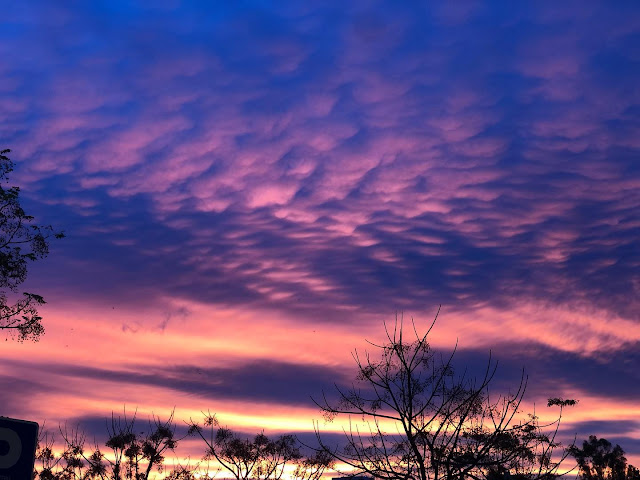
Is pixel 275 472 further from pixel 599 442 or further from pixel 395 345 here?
pixel 599 442

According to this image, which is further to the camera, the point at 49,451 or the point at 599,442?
the point at 599,442

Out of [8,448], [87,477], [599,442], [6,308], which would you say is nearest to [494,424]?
[8,448]

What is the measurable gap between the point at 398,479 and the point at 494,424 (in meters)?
4.48

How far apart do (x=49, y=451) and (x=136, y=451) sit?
6.10 m

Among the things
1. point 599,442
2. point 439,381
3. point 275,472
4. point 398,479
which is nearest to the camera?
point 398,479

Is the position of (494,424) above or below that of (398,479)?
above

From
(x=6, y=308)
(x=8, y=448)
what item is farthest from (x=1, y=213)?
(x=8, y=448)

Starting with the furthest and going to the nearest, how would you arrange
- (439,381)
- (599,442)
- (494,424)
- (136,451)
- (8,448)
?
1. (599,442)
2. (136,451)
3. (494,424)
4. (439,381)
5. (8,448)

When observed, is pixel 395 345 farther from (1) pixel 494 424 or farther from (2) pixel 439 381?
(1) pixel 494 424

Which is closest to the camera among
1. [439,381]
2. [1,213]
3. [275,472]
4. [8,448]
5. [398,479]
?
[8,448]

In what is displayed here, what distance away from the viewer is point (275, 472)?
152ft

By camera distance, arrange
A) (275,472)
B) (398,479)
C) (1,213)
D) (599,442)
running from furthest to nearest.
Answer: (599,442)
(275,472)
(1,213)
(398,479)

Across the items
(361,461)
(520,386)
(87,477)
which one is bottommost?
(87,477)

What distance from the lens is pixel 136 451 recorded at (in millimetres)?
42844
